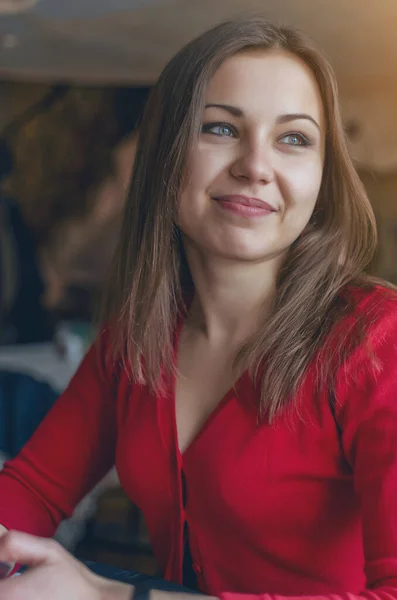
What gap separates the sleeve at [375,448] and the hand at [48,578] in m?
0.12

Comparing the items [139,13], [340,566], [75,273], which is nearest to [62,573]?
[340,566]

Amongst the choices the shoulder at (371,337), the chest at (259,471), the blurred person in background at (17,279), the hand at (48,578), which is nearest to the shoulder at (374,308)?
the shoulder at (371,337)

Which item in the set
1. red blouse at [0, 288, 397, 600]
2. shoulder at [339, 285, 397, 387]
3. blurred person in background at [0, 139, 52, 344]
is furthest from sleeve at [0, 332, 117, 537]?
blurred person in background at [0, 139, 52, 344]

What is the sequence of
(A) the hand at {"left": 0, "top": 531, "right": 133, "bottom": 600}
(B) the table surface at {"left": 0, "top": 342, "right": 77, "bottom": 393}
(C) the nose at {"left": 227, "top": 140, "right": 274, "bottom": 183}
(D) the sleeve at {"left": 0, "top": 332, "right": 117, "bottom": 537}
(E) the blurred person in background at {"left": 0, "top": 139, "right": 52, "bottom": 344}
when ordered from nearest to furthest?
(A) the hand at {"left": 0, "top": 531, "right": 133, "bottom": 600} < (C) the nose at {"left": 227, "top": 140, "right": 274, "bottom": 183} < (D) the sleeve at {"left": 0, "top": 332, "right": 117, "bottom": 537} < (B) the table surface at {"left": 0, "top": 342, "right": 77, "bottom": 393} < (E) the blurred person in background at {"left": 0, "top": 139, "right": 52, "bottom": 344}

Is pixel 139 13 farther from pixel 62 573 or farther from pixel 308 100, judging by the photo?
pixel 62 573

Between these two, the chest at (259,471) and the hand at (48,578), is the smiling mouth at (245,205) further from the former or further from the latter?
the hand at (48,578)

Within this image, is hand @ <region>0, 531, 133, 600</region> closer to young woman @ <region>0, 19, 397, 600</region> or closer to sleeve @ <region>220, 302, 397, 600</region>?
young woman @ <region>0, 19, 397, 600</region>

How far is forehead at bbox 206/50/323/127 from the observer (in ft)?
2.81

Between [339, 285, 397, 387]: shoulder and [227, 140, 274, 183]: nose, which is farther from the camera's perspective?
[227, 140, 274, 183]: nose

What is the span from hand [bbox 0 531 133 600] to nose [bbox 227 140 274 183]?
491mm

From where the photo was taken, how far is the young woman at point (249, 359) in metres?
0.80

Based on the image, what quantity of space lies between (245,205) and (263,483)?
35 centimetres

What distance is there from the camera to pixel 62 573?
0.65 meters

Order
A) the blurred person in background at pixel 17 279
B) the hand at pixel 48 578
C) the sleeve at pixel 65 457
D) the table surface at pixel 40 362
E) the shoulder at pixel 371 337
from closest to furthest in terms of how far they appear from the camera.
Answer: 1. the hand at pixel 48 578
2. the shoulder at pixel 371 337
3. the sleeve at pixel 65 457
4. the table surface at pixel 40 362
5. the blurred person in background at pixel 17 279
